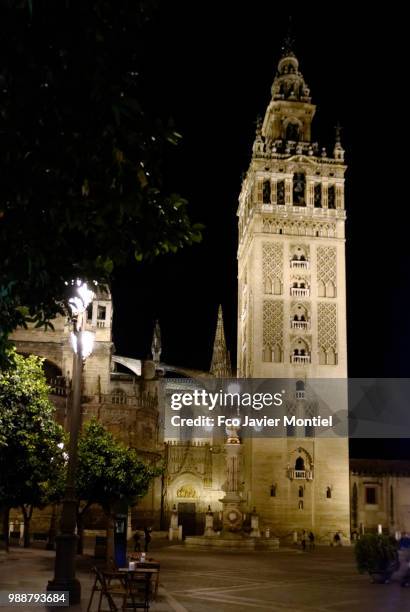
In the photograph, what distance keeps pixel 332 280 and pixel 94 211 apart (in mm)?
48512

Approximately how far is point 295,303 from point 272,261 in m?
3.54

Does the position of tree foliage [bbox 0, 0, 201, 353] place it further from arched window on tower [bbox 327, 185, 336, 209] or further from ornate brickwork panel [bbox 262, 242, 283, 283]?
arched window on tower [bbox 327, 185, 336, 209]

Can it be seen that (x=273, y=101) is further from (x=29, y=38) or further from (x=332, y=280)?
(x=29, y=38)

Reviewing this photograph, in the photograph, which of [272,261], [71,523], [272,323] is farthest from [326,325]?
[71,523]

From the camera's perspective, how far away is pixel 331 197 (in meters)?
57.3

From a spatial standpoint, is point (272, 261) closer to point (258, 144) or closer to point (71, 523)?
point (258, 144)

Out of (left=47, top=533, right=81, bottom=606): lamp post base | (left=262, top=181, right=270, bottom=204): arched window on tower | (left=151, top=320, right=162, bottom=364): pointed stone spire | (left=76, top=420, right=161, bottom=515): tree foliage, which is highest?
(left=262, top=181, right=270, bottom=204): arched window on tower

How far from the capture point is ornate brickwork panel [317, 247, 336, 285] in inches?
2169

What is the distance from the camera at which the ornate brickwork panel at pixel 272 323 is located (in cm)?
5294

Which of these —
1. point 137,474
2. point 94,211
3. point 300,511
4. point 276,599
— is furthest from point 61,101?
point 300,511

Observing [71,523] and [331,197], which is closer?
[71,523]

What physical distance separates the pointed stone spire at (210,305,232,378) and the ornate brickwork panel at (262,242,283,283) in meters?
15.5

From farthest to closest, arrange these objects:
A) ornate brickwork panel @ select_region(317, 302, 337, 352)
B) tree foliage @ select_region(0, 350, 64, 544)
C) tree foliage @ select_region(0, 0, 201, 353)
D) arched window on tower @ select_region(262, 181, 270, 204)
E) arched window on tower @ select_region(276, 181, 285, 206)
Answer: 1. arched window on tower @ select_region(276, 181, 285, 206)
2. arched window on tower @ select_region(262, 181, 270, 204)
3. ornate brickwork panel @ select_region(317, 302, 337, 352)
4. tree foliage @ select_region(0, 350, 64, 544)
5. tree foliage @ select_region(0, 0, 201, 353)

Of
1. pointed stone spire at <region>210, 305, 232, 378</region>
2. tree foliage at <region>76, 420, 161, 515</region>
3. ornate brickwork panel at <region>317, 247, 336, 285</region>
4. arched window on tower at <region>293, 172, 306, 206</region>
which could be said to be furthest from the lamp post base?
pointed stone spire at <region>210, 305, 232, 378</region>
